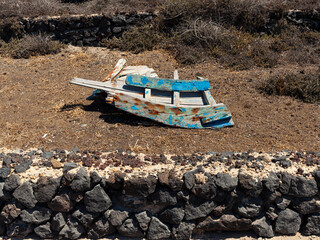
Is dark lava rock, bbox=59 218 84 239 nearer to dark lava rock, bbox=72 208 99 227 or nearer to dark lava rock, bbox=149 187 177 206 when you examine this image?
dark lava rock, bbox=72 208 99 227

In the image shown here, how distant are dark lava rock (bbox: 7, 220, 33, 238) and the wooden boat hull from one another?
213cm

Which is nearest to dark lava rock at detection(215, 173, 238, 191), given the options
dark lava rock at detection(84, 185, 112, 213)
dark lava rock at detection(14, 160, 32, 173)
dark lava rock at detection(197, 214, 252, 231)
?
dark lava rock at detection(197, 214, 252, 231)

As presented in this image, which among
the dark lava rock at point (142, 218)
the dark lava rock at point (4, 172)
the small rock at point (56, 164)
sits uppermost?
the small rock at point (56, 164)

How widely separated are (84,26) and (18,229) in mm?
6581

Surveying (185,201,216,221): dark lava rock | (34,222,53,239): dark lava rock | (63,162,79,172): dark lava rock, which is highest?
(63,162,79,172): dark lava rock

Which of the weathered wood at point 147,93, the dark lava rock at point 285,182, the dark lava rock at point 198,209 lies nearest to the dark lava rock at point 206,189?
the dark lava rock at point 198,209

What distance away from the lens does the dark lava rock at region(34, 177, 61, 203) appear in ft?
12.6

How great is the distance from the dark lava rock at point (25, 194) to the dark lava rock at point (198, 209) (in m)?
1.88

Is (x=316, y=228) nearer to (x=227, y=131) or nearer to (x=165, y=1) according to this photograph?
(x=227, y=131)

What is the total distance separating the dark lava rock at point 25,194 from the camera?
3.85m

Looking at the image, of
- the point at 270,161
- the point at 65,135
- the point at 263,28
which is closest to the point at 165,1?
the point at 263,28

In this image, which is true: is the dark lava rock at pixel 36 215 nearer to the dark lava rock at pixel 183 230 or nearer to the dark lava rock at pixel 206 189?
the dark lava rock at pixel 183 230

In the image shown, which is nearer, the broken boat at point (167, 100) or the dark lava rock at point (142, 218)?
the dark lava rock at point (142, 218)

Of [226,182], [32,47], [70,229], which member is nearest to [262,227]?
[226,182]
